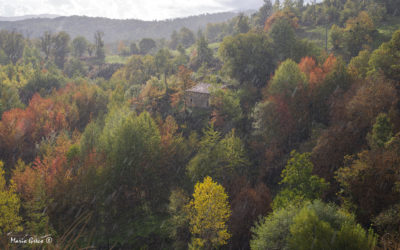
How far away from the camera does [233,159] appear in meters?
46.1

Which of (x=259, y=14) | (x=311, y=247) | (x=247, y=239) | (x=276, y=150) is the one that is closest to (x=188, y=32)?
(x=259, y=14)

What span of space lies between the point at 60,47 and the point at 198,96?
114m

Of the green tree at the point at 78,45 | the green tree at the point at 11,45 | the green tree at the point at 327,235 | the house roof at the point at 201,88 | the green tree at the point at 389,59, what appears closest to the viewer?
the green tree at the point at 327,235

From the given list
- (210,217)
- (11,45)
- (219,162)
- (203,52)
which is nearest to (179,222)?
(210,217)

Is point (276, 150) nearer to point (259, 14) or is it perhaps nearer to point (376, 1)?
point (376, 1)

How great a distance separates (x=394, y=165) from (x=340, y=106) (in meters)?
21.6

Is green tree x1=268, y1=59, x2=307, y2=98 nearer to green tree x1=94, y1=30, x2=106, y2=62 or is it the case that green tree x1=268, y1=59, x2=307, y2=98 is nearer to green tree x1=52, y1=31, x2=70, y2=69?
green tree x1=94, y1=30, x2=106, y2=62

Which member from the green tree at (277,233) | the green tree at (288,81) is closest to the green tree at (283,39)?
the green tree at (288,81)

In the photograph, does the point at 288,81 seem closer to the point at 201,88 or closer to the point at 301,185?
the point at 201,88

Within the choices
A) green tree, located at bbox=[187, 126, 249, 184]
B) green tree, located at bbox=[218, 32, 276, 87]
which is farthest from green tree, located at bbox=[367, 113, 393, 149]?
A: green tree, located at bbox=[218, 32, 276, 87]

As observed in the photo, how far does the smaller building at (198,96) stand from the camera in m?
61.3

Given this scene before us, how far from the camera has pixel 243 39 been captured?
70938 mm

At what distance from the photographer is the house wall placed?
61.5 m

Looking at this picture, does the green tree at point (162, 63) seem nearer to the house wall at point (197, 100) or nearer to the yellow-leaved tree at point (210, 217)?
the house wall at point (197, 100)
